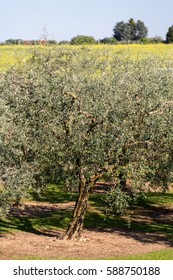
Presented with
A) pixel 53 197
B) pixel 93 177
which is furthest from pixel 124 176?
pixel 53 197

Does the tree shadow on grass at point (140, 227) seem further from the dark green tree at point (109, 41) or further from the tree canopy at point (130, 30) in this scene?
the tree canopy at point (130, 30)

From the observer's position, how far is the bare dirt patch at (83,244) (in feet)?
77.7

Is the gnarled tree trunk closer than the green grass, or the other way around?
the green grass

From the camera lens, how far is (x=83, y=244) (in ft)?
82.9

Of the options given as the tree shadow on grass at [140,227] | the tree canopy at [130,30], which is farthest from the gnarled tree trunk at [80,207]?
the tree canopy at [130,30]

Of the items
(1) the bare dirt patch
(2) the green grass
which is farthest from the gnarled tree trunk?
(2) the green grass

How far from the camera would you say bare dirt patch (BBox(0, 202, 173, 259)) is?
23672mm

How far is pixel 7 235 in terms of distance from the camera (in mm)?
27219

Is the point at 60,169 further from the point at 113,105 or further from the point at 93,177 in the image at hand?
the point at 113,105

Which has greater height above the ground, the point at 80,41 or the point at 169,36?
the point at 169,36

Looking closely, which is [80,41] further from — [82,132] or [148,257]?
[148,257]

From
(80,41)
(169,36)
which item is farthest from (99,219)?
(169,36)

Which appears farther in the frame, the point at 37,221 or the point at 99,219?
the point at 99,219

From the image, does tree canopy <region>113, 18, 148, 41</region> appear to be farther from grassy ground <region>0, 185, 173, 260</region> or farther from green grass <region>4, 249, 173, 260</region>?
green grass <region>4, 249, 173, 260</region>
